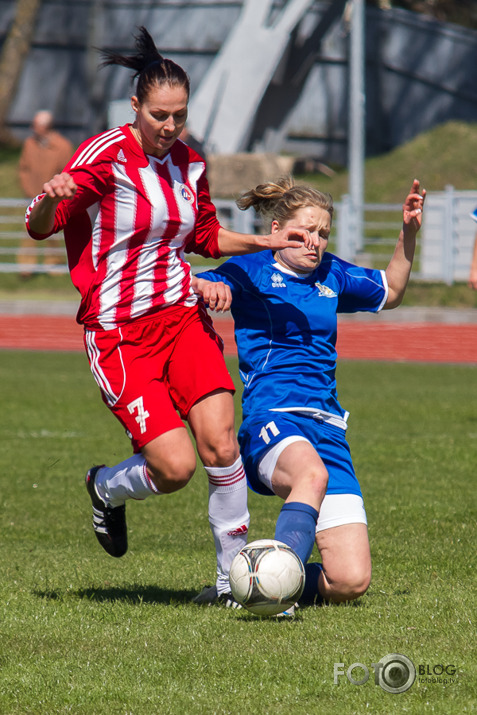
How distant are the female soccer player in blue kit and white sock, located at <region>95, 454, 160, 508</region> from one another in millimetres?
436

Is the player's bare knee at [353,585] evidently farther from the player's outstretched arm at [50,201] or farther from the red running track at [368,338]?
the red running track at [368,338]

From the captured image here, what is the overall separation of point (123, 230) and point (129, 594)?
59.9 inches

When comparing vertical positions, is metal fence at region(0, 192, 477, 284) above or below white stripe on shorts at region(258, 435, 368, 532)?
above

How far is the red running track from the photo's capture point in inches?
636

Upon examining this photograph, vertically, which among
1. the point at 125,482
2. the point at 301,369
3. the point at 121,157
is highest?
the point at 121,157

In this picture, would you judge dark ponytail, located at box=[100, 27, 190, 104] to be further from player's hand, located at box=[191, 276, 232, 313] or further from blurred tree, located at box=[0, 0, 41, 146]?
blurred tree, located at box=[0, 0, 41, 146]

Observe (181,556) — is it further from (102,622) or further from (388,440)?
(388,440)

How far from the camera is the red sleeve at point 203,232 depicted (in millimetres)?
4938

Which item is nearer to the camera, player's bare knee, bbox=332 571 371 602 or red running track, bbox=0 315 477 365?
player's bare knee, bbox=332 571 371 602

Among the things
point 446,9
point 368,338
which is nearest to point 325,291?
point 368,338

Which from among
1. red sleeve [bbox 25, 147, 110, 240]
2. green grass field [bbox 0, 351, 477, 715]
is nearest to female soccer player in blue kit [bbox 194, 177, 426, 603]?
green grass field [bbox 0, 351, 477, 715]

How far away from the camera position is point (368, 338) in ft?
59.1

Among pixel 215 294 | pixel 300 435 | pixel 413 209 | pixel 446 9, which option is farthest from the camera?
pixel 446 9

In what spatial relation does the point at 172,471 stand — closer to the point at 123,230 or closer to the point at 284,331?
the point at 284,331
